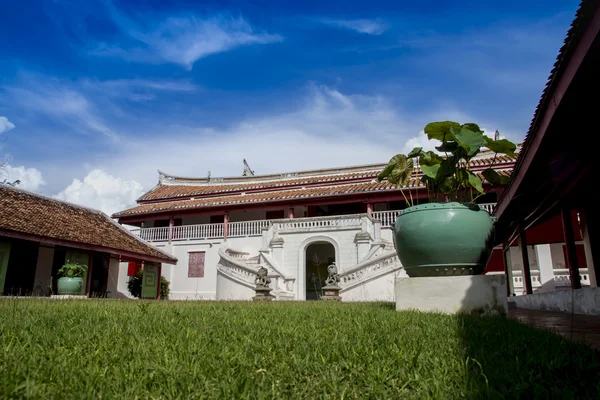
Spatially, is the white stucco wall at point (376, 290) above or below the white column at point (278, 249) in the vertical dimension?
below

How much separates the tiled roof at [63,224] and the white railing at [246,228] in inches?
139

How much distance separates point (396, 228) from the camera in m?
5.40

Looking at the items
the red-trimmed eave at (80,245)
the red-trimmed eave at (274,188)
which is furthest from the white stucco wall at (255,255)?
the red-trimmed eave at (274,188)

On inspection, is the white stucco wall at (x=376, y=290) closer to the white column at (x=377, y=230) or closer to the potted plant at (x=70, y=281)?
the white column at (x=377, y=230)

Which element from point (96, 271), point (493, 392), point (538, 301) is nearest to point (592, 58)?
point (493, 392)

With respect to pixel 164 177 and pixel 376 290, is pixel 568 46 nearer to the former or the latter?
pixel 376 290

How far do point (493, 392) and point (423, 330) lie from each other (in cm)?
167

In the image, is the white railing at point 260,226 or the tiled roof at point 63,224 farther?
the white railing at point 260,226

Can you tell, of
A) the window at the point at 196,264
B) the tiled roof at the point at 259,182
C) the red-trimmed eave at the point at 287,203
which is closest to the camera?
the red-trimmed eave at the point at 287,203

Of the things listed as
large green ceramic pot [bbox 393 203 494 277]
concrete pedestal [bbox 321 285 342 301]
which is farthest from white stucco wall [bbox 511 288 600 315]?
concrete pedestal [bbox 321 285 342 301]

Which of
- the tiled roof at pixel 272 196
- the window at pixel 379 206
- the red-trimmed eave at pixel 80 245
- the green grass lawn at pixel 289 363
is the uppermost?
the tiled roof at pixel 272 196

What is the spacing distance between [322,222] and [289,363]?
16878 millimetres

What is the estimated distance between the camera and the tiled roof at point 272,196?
20.2 m

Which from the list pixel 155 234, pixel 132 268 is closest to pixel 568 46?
pixel 132 268
